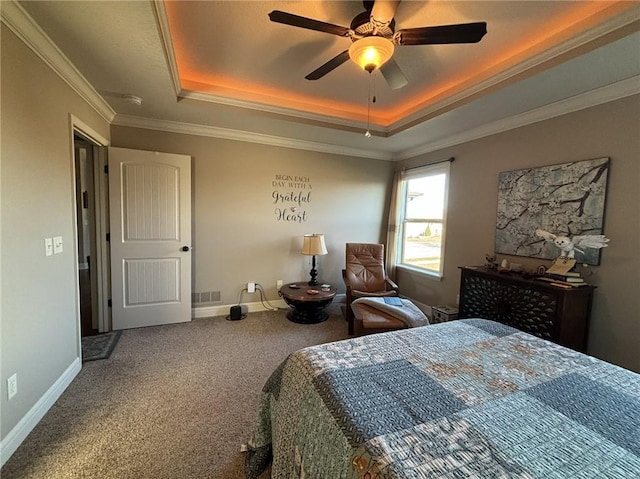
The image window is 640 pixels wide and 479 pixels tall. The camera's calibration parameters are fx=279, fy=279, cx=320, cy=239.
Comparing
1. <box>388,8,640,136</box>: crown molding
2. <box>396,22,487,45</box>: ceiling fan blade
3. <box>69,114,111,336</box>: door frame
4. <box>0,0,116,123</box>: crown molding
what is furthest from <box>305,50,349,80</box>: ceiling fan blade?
<box>69,114,111,336</box>: door frame

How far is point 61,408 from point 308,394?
194cm

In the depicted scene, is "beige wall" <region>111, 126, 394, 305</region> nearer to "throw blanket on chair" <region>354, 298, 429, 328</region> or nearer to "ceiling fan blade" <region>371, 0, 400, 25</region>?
"throw blanket on chair" <region>354, 298, 429, 328</region>

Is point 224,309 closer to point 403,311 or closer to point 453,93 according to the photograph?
point 403,311

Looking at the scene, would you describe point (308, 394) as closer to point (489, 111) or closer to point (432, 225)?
point (489, 111)

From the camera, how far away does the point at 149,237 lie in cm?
320

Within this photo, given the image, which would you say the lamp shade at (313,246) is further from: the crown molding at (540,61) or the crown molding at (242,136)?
the crown molding at (540,61)

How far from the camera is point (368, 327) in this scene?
2.69m

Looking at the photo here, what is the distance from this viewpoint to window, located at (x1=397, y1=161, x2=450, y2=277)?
376 centimetres

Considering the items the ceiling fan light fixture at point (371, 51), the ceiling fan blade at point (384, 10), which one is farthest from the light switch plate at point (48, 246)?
the ceiling fan blade at point (384, 10)

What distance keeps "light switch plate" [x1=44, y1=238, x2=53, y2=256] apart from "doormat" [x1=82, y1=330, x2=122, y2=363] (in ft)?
3.83

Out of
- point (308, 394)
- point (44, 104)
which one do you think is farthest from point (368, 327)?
point (44, 104)

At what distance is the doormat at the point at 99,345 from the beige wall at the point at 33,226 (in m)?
0.34

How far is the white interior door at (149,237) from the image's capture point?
306cm

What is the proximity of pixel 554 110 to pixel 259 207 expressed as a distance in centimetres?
328
